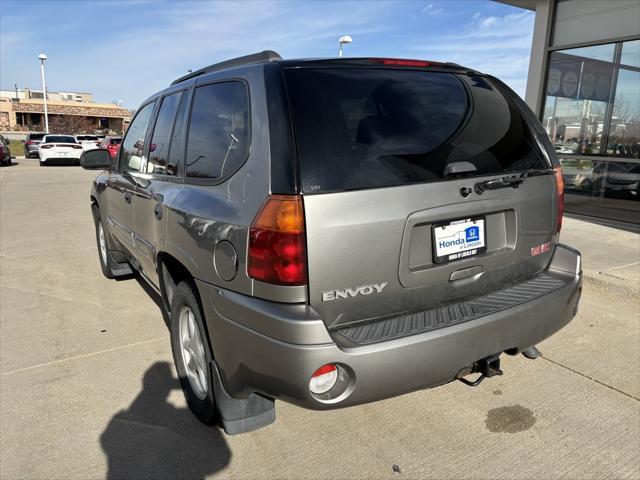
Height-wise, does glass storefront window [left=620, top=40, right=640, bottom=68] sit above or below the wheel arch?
above

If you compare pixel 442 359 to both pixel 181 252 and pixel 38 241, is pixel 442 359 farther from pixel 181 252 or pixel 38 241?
pixel 38 241

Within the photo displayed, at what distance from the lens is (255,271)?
2.05m

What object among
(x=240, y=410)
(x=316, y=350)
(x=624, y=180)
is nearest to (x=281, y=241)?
(x=316, y=350)

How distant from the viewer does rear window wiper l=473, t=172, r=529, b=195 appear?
233cm

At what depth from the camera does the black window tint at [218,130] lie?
2293 millimetres

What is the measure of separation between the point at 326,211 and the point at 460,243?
2.43ft

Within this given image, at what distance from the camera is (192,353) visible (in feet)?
9.18

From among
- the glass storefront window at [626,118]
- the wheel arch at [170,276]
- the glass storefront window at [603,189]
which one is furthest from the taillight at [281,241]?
the glass storefront window at [626,118]

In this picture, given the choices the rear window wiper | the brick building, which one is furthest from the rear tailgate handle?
the brick building

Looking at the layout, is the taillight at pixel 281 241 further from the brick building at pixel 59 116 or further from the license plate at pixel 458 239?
the brick building at pixel 59 116

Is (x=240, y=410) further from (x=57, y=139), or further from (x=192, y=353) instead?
(x=57, y=139)

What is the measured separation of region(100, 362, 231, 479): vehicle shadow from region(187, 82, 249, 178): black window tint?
138 centimetres

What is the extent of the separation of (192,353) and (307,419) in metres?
0.75

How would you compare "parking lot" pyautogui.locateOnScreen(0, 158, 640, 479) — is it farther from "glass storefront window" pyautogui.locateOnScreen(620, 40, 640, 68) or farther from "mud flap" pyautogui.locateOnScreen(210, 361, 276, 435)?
"glass storefront window" pyautogui.locateOnScreen(620, 40, 640, 68)
